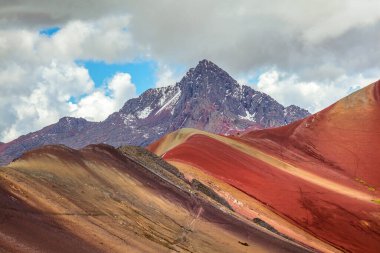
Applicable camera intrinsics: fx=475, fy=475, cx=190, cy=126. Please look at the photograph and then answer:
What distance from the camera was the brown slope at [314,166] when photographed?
5347 cm

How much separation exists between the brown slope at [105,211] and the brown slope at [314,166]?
12.7 metres

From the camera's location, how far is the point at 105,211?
22766mm

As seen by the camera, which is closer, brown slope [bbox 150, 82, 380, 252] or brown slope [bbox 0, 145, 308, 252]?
brown slope [bbox 0, 145, 308, 252]

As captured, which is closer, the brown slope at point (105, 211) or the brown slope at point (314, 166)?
the brown slope at point (105, 211)

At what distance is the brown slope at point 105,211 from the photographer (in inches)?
688

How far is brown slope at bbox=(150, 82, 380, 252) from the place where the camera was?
53469 millimetres

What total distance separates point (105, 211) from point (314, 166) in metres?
71.9

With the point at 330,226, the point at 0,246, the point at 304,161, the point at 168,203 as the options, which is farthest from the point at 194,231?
the point at 304,161

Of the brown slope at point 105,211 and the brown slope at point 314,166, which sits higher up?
the brown slope at point 314,166

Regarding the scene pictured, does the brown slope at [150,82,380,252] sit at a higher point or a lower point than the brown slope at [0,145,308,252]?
higher

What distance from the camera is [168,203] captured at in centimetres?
3158

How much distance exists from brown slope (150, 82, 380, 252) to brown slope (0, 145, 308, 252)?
1273cm

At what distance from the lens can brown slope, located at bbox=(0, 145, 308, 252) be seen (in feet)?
57.4

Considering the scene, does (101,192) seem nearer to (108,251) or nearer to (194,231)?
(194,231)
